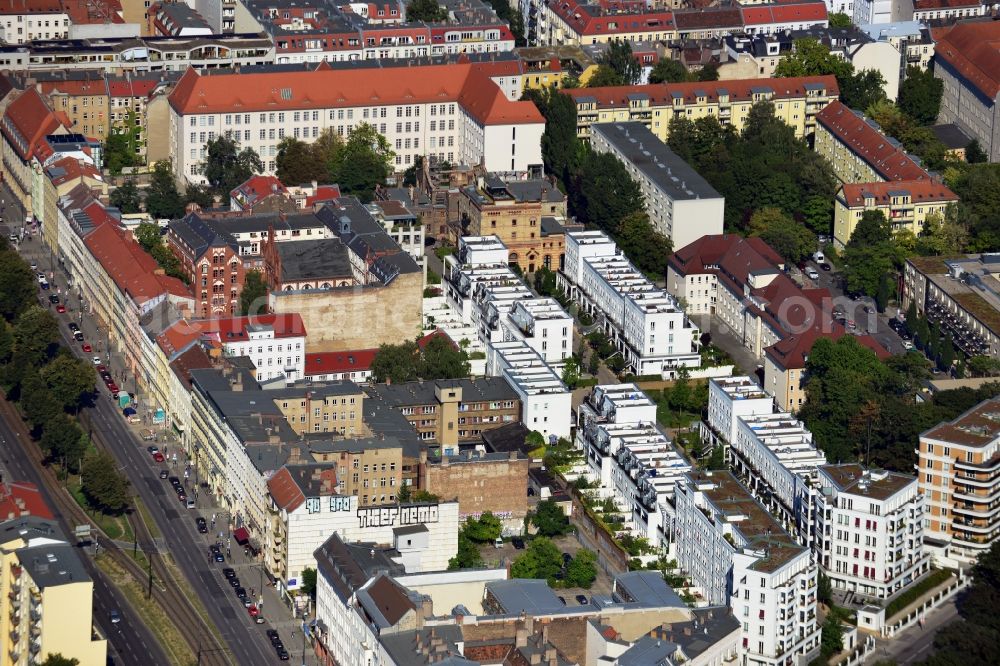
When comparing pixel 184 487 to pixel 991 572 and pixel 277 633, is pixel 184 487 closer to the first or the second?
pixel 277 633

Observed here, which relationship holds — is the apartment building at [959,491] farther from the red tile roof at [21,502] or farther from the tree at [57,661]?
the tree at [57,661]

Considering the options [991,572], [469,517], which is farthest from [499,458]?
[991,572]

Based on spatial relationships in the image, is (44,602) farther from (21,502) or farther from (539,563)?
(539,563)

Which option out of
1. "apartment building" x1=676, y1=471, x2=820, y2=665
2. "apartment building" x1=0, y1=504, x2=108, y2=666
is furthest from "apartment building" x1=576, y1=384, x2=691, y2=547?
"apartment building" x1=0, y1=504, x2=108, y2=666

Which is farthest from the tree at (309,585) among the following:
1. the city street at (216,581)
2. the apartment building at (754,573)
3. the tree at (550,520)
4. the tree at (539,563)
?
the apartment building at (754,573)

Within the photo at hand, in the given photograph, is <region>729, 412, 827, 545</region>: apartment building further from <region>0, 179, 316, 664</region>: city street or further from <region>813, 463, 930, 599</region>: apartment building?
<region>0, 179, 316, 664</region>: city street

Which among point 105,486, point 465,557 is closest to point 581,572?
point 465,557
